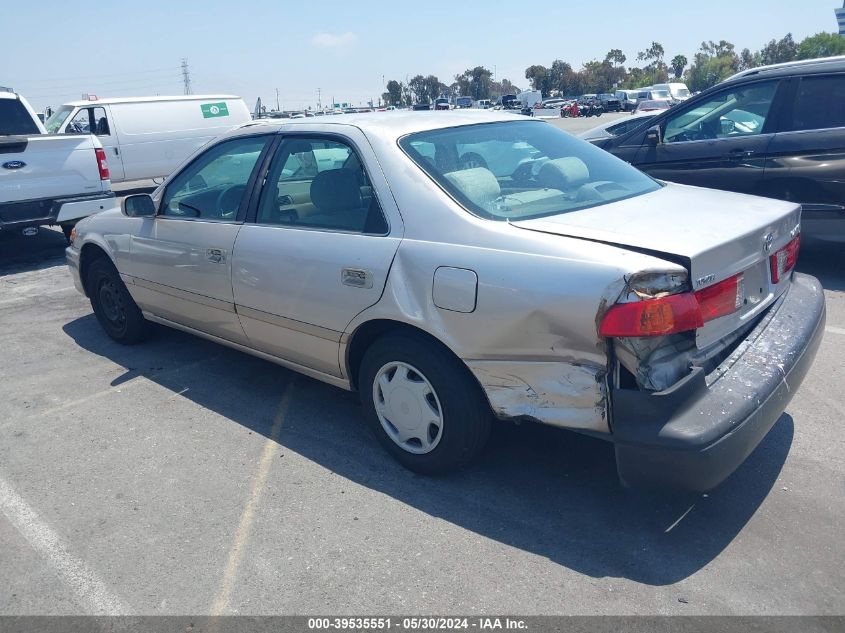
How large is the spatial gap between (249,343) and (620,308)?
2.43 metres

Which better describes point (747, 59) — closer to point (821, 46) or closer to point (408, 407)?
point (821, 46)

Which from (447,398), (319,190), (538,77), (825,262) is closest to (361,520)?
(447,398)

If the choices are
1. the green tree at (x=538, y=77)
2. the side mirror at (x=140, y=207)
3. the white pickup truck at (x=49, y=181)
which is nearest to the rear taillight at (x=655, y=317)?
the side mirror at (x=140, y=207)

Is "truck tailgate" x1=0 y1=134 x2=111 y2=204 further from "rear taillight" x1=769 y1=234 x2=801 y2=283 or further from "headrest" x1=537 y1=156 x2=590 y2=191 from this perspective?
"rear taillight" x1=769 y1=234 x2=801 y2=283

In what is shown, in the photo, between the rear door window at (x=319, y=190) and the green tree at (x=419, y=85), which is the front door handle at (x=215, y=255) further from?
the green tree at (x=419, y=85)

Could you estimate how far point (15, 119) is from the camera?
32.8 ft

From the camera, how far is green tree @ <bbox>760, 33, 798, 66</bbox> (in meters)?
77.8

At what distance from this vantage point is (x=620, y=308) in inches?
102

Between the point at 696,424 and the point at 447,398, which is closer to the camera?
the point at 696,424

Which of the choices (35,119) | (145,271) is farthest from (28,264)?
(145,271)

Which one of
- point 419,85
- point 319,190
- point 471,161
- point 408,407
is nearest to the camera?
point 408,407

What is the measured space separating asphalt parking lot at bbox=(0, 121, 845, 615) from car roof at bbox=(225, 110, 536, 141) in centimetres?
163

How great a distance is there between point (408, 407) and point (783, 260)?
6.35ft

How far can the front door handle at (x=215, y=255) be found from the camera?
4171 millimetres
